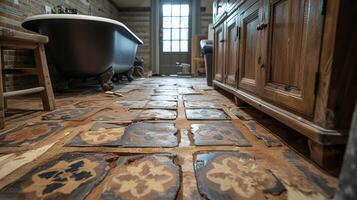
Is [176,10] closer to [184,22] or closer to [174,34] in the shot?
[184,22]

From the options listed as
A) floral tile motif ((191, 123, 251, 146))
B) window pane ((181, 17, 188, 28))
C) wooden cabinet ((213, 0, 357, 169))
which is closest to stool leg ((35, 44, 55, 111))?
floral tile motif ((191, 123, 251, 146))

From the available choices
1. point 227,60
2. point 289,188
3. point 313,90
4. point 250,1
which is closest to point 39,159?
point 289,188

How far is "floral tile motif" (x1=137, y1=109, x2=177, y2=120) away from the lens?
145cm

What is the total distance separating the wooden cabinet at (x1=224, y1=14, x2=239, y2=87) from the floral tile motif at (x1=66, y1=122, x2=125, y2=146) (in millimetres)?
1110

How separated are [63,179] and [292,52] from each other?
3.25 feet

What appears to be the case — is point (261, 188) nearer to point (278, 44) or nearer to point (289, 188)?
point (289, 188)

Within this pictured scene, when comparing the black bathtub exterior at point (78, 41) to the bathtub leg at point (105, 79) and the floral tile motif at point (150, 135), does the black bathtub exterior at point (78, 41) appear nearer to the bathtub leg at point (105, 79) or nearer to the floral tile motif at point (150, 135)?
the bathtub leg at point (105, 79)

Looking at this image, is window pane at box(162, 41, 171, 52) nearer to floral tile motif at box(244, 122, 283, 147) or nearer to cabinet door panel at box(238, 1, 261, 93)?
cabinet door panel at box(238, 1, 261, 93)

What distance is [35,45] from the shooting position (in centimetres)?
154

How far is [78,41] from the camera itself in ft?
7.87

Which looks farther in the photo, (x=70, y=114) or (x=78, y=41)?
(x=78, y=41)

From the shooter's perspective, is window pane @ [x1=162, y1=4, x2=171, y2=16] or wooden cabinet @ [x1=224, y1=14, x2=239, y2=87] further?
window pane @ [x1=162, y1=4, x2=171, y2=16]

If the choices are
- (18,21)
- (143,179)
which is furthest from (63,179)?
(18,21)

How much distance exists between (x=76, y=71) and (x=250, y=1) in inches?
79.5
